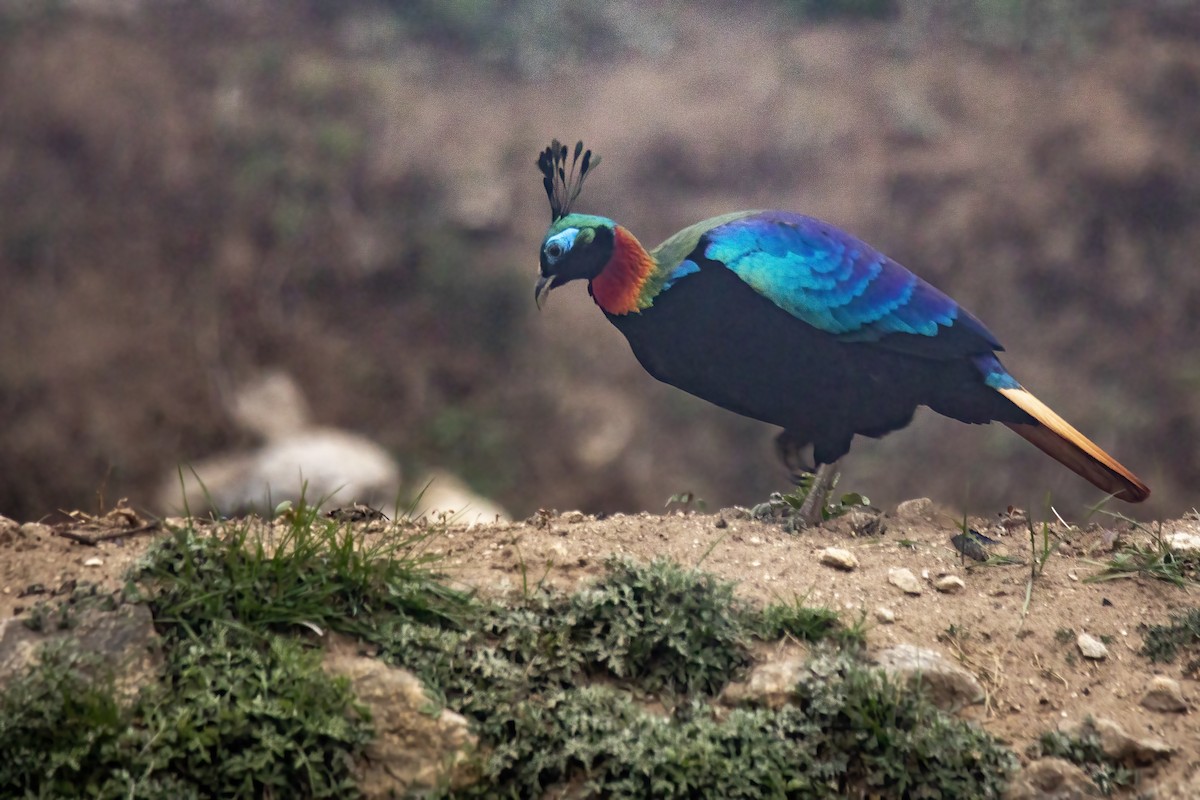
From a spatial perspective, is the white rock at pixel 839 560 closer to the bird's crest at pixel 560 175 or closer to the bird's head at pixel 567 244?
the bird's head at pixel 567 244

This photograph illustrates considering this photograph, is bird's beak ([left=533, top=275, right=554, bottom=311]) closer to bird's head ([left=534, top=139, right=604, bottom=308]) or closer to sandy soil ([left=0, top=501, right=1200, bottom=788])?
bird's head ([left=534, top=139, right=604, bottom=308])

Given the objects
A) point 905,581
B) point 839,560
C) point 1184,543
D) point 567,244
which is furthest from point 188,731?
point 1184,543

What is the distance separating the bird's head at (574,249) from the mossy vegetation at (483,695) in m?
1.56

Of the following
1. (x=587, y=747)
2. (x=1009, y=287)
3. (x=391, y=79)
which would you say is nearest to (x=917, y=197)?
(x=1009, y=287)

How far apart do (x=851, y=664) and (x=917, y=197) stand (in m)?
2.77

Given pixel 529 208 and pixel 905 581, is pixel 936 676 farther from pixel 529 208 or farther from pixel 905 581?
pixel 529 208

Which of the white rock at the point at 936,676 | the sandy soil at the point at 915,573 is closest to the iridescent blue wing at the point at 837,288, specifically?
the sandy soil at the point at 915,573

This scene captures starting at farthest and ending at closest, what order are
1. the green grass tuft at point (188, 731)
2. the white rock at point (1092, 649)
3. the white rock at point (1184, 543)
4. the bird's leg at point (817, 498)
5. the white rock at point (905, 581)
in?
the bird's leg at point (817, 498) < the white rock at point (1184, 543) < the white rock at point (905, 581) < the white rock at point (1092, 649) < the green grass tuft at point (188, 731)

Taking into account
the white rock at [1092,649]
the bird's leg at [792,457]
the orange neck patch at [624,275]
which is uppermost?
the orange neck patch at [624,275]

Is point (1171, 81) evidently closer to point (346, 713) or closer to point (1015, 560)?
point (1015, 560)

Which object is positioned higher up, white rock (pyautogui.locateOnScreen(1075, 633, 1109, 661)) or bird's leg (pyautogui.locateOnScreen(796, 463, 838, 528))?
bird's leg (pyautogui.locateOnScreen(796, 463, 838, 528))

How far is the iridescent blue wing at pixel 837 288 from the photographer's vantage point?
428 centimetres

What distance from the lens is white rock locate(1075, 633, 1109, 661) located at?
3324 millimetres

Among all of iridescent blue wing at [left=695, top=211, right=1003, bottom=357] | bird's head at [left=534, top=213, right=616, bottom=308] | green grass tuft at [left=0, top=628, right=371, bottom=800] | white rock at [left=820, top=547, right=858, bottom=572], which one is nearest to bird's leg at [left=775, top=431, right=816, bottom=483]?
iridescent blue wing at [left=695, top=211, right=1003, bottom=357]
